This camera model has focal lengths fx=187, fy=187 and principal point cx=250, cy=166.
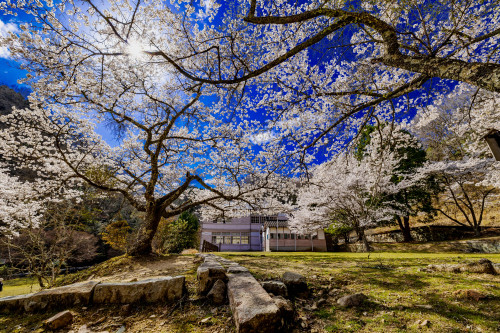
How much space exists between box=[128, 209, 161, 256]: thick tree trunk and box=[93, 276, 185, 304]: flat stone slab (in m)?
3.82

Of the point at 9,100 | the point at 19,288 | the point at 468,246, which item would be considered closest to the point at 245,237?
the point at 19,288

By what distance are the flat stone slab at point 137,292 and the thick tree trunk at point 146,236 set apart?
3.82 meters

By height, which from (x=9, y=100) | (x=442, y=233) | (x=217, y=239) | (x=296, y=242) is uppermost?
(x=9, y=100)

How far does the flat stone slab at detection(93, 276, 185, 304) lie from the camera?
6.98ft

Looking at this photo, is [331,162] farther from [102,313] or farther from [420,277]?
[102,313]

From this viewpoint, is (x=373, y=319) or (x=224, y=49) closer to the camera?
(x=373, y=319)

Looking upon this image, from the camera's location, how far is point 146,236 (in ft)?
18.6

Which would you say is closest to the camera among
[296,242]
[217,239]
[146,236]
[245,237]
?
[146,236]

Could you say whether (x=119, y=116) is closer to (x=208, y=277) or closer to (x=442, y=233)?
(x=208, y=277)

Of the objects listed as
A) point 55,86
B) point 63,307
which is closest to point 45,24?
point 55,86

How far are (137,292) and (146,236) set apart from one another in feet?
13.2

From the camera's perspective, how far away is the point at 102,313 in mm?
A: 1944

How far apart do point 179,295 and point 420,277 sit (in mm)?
3488

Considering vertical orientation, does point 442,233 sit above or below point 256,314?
above
